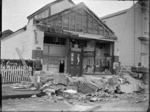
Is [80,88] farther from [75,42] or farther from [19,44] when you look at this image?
[19,44]

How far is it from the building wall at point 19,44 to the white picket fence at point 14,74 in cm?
281

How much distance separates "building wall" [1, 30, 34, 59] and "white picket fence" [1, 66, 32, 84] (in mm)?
2808

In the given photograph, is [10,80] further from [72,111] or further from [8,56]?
[8,56]

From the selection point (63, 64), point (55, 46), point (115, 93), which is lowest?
point (115, 93)

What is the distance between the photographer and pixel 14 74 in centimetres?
1256

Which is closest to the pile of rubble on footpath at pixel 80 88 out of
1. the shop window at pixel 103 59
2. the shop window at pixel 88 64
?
the shop window at pixel 88 64

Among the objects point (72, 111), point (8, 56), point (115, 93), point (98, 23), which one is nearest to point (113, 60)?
point (98, 23)

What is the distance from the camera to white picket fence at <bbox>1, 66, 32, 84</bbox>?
1230 cm

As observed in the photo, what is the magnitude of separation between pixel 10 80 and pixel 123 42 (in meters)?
14.2

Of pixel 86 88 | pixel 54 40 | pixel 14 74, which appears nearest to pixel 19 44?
pixel 54 40

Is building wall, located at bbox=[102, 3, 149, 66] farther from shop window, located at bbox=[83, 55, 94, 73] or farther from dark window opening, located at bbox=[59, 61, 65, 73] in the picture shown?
dark window opening, located at bbox=[59, 61, 65, 73]

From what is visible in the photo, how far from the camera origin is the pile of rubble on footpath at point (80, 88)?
941cm

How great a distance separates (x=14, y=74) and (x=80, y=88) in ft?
16.3

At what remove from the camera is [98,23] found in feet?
63.9
